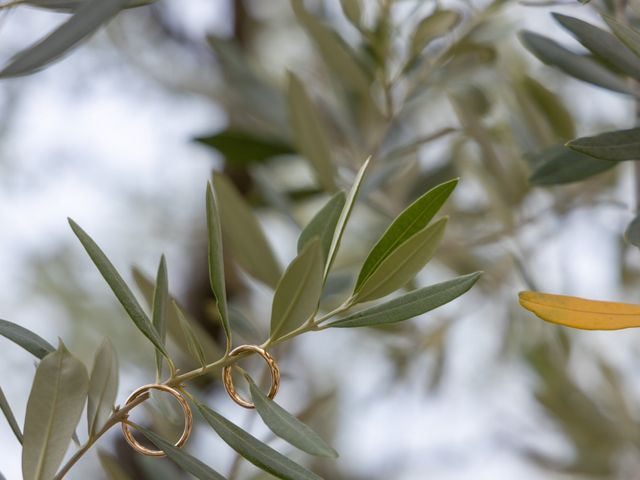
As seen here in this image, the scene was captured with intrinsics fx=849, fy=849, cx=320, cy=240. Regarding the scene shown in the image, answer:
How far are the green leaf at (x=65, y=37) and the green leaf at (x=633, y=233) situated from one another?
0.20 m

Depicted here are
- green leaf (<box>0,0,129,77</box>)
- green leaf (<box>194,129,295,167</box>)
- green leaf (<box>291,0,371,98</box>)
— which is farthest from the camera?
green leaf (<box>194,129,295,167</box>)

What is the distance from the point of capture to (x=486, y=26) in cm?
56

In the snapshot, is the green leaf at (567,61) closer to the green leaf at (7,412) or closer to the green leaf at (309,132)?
the green leaf at (309,132)

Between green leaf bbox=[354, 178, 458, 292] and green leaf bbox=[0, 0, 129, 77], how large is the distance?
113 mm

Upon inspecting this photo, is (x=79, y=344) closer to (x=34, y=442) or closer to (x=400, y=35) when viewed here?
(x=400, y=35)

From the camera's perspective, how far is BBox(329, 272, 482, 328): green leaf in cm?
28

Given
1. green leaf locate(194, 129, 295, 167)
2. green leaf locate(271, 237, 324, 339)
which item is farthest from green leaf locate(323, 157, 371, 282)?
green leaf locate(194, 129, 295, 167)

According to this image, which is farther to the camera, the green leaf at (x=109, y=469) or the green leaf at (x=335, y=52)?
the green leaf at (x=335, y=52)

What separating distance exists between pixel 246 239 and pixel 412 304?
0.20m

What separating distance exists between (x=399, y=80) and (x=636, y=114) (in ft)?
0.52

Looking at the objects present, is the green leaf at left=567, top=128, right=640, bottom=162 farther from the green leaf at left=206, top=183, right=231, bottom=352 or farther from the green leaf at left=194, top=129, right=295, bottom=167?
the green leaf at left=194, top=129, right=295, bottom=167

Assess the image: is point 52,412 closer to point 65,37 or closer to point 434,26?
point 65,37

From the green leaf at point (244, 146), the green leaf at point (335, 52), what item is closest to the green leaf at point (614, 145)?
the green leaf at point (335, 52)

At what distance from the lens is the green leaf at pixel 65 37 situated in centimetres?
26
